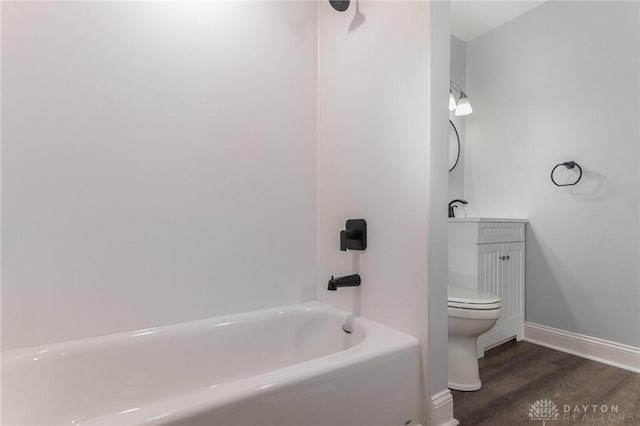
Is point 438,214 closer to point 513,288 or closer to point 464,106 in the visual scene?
point 513,288

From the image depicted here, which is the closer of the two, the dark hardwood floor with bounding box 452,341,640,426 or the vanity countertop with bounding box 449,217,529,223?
the dark hardwood floor with bounding box 452,341,640,426

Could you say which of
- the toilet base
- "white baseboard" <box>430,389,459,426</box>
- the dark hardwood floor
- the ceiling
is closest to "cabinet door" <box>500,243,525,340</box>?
the dark hardwood floor

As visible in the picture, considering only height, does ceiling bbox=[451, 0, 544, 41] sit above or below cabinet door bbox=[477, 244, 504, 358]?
above

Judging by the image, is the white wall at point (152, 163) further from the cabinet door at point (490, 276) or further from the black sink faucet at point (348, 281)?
the cabinet door at point (490, 276)

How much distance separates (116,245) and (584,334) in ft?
9.45

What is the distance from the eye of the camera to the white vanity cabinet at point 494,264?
2209 mm

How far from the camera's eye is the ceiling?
2.56m

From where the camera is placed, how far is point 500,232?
2.35m

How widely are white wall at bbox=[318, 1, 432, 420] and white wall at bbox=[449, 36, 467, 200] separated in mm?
1576

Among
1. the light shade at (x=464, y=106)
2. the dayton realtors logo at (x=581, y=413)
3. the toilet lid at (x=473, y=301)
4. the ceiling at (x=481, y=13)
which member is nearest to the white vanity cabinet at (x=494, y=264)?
the toilet lid at (x=473, y=301)

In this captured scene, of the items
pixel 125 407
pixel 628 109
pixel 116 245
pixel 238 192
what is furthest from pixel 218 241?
pixel 628 109

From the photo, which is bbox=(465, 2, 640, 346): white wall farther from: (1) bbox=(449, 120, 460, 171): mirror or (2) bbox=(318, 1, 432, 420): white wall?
(2) bbox=(318, 1, 432, 420): white wall

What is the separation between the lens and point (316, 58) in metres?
1.91

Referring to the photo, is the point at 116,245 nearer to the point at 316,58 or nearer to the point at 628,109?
the point at 316,58
